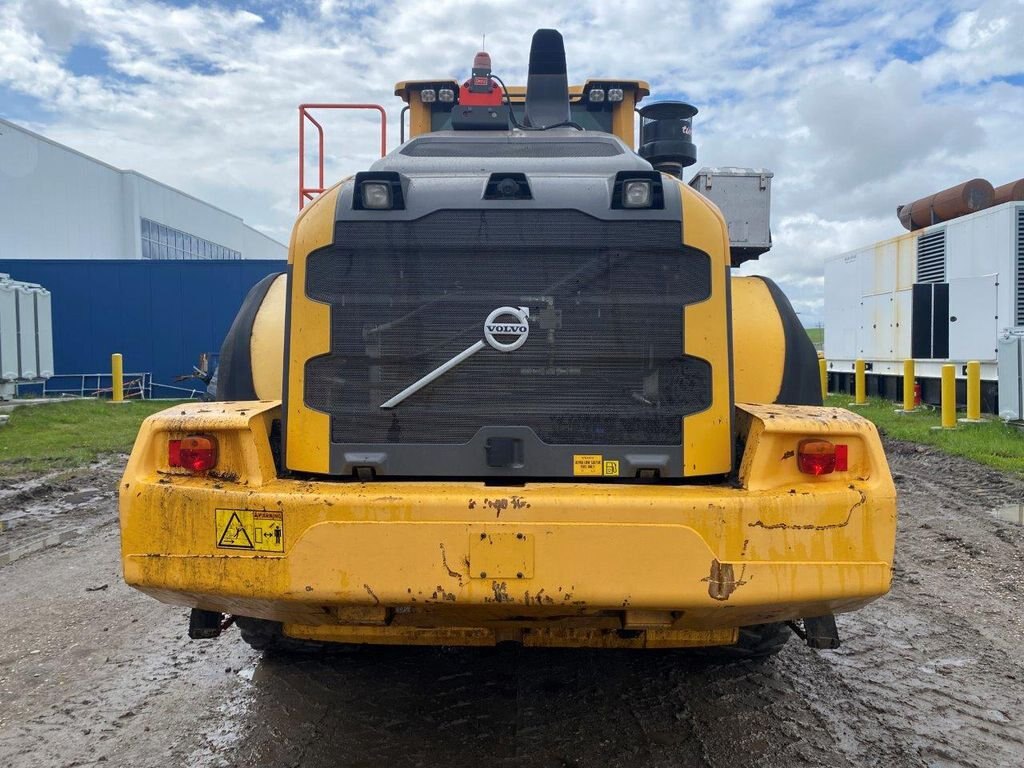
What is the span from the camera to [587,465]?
108 inches

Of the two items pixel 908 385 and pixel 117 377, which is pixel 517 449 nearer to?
pixel 908 385

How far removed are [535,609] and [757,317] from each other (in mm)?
1428

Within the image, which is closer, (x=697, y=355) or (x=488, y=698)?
(x=697, y=355)

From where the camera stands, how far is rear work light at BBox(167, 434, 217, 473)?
2.67 meters

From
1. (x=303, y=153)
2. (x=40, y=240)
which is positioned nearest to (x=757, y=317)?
(x=303, y=153)

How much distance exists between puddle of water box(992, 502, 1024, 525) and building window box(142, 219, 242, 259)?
1186 inches

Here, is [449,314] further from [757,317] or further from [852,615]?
[852,615]

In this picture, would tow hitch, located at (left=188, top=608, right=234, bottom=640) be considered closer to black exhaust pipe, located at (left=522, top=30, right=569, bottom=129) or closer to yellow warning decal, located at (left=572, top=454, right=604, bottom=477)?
yellow warning decal, located at (left=572, top=454, right=604, bottom=477)

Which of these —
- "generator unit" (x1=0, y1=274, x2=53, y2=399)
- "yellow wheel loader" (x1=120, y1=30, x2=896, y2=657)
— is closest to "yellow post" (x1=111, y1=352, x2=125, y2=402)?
"generator unit" (x1=0, y1=274, x2=53, y2=399)

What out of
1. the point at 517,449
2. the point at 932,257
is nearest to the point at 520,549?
the point at 517,449

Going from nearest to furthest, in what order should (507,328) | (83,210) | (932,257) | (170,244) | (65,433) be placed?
(507,328) < (65,433) < (932,257) < (83,210) < (170,244)

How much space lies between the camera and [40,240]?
82.2 feet

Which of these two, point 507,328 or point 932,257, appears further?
point 932,257

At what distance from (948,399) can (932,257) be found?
350 centimetres
